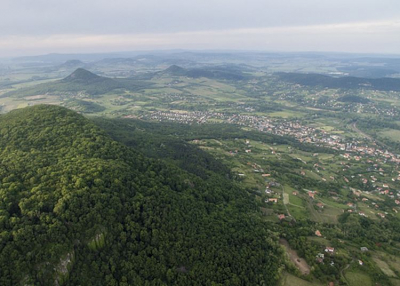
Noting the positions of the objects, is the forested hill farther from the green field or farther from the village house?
the green field

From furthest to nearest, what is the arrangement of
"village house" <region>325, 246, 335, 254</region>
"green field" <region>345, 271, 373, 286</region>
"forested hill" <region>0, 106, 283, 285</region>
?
"village house" <region>325, 246, 335, 254</region> → "green field" <region>345, 271, 373, 286</region> → "forested hill" <region>0, 106, 283, 285</region>

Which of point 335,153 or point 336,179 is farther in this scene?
point 335,153

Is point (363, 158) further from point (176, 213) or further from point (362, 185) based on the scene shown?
point (176, 213)

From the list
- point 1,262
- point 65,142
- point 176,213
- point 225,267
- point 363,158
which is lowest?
point 363,158

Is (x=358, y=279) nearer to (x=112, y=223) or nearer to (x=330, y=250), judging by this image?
(x=330, y=250)

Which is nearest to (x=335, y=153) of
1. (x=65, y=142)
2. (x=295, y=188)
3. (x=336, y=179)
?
(x=336, y=179)

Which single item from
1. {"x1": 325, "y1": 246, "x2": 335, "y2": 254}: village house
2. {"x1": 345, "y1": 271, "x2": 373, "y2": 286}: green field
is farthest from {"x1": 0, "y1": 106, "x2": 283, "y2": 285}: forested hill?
{"x1": 345, "y1": 271, "x2": 373, "y2": 286}: green field

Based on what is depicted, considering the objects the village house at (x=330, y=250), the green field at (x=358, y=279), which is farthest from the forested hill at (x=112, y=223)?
the green field at (x=358, y=279)

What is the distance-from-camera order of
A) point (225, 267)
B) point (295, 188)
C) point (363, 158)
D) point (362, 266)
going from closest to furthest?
point (225, 267) < point (362, 266) < point (295, 188) < point (363, 158)
